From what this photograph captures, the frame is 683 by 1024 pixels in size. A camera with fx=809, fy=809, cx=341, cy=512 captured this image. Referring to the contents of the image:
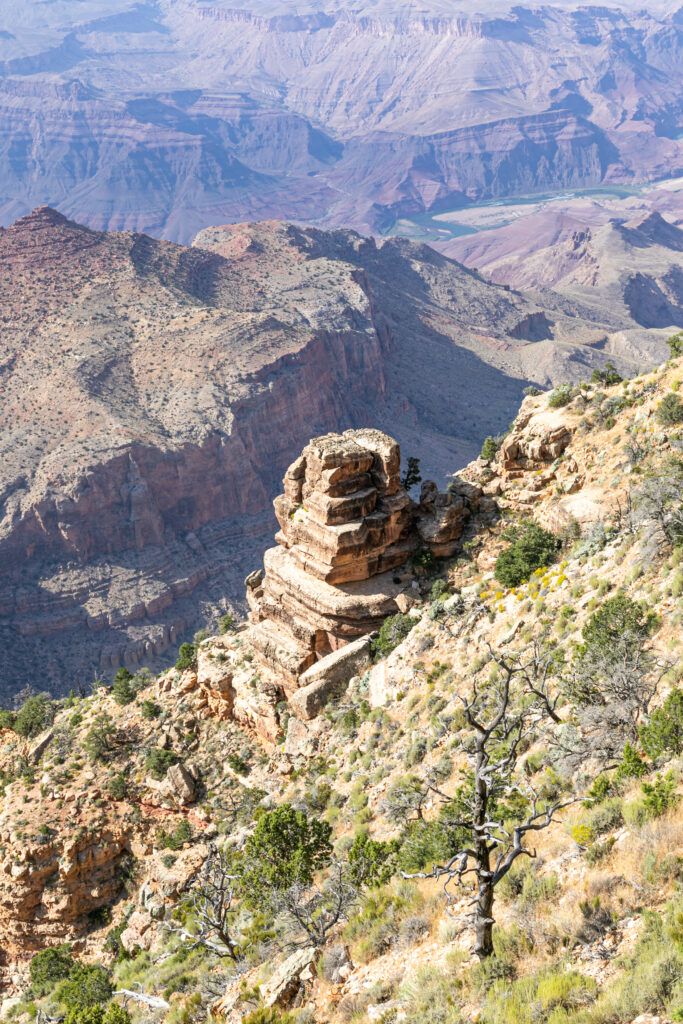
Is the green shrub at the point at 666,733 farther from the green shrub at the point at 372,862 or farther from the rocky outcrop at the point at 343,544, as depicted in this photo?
the rocky outcrop at the point at 343,544

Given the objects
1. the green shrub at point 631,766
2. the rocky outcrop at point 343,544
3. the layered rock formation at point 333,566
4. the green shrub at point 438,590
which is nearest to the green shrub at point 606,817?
the green shrub at point 631,766

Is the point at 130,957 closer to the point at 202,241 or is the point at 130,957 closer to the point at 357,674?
the point at 357,674

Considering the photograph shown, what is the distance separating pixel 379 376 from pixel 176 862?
5115 inches

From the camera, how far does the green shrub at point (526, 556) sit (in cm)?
3691

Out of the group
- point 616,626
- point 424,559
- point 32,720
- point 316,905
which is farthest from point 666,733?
point 32,720

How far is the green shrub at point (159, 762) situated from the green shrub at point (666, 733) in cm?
2811

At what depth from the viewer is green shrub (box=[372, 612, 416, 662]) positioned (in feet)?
127

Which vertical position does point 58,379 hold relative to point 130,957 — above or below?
above

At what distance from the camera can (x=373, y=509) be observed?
41094mm

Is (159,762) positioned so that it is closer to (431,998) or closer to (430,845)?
Answer: (430,845)

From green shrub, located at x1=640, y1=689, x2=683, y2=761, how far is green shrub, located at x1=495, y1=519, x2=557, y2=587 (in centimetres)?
1614

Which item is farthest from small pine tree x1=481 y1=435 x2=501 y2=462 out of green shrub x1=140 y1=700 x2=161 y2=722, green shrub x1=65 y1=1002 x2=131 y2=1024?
green shrub x1=65 y1=1002 x2=131 y2=1024

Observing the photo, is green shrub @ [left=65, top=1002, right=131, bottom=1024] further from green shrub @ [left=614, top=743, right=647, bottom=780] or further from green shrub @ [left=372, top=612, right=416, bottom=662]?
green shrub @ [left=614, top=743, right=647, bottom=780]

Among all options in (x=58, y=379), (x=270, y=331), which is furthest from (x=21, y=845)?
(x=270, y=331)
